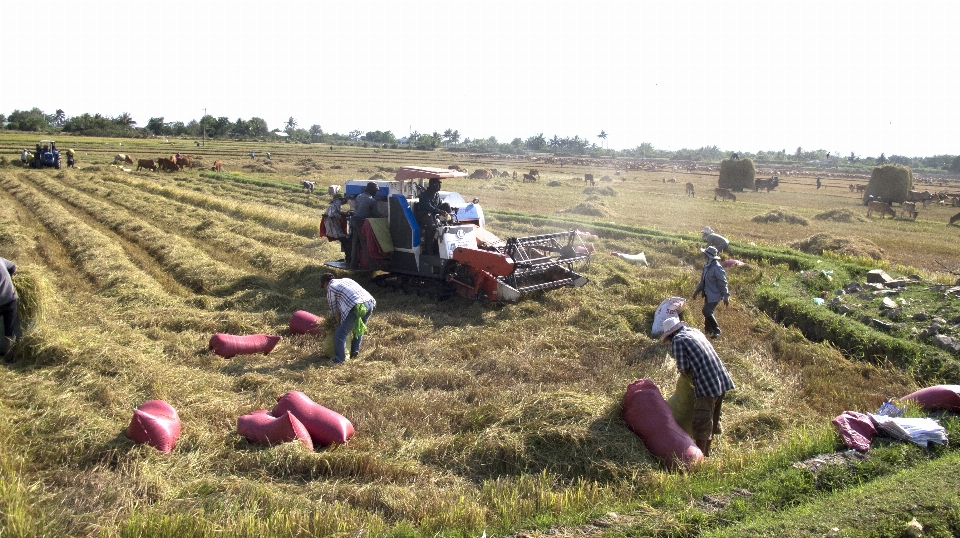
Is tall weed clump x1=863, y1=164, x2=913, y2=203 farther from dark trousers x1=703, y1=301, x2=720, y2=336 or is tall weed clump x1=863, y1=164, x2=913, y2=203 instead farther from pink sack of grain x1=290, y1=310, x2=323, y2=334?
pink sack of grain x1=290, y1=310, x2=323, y2=334

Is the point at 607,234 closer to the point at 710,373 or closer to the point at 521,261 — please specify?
the point at 521,261

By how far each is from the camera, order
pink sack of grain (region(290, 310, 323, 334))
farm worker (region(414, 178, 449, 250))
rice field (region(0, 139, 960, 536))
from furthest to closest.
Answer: farm worker (region(414, 178, 449, 250)), pink sack of grain (region(290, 310, 323, 334)), rice field (region(0, 139, 960, 536))

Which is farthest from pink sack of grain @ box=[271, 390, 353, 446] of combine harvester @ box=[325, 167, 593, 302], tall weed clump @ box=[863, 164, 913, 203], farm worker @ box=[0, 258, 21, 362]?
tall weed clump @ box=[863, 164, 913, 203]

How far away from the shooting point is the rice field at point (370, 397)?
15.0 feet

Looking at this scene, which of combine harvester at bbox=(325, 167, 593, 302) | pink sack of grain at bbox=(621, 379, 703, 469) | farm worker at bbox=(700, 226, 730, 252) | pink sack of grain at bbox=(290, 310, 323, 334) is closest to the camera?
pink sack of grain at bbox=(621, 379, 703, 469)

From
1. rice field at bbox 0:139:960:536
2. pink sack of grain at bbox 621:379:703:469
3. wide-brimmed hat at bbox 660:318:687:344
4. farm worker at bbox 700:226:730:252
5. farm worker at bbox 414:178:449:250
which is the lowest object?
rice field at bbox 0:139:960:536

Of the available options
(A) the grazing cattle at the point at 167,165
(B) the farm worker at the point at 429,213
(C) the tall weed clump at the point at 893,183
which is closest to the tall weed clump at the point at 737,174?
(C) the tall weed clump at the point at 893,183

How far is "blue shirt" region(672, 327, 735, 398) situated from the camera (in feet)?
18.3

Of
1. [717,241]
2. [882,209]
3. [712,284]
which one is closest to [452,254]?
[712,284]

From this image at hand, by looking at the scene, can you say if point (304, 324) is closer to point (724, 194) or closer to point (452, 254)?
point (452, 254)

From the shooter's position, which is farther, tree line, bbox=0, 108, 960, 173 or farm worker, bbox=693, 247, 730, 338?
tree line, bbox=0, 108, 960, 173

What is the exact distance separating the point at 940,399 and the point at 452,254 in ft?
22.1

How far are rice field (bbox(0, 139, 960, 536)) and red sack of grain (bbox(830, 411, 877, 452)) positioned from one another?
0.52 ft

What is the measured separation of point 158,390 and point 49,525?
2.31 m
